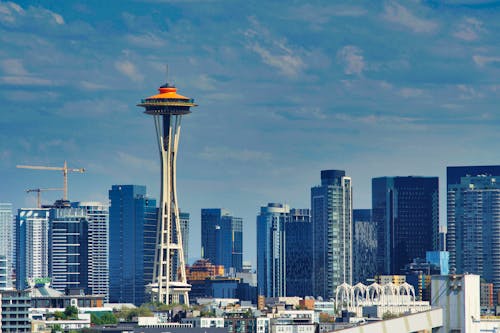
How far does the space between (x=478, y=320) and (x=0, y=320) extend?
129422 mm

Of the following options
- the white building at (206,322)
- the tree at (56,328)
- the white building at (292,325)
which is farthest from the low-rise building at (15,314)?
the white building at (292,325)

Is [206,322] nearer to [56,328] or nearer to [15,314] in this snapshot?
[56,328]

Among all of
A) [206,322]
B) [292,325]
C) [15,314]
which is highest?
[15,314]

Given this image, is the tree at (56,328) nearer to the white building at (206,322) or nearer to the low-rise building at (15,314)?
the low-rise building at (15,314)

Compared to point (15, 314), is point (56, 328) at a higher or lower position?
lower

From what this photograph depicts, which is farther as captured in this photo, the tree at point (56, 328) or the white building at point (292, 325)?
the white building at point (292, 325)

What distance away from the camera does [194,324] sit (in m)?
180

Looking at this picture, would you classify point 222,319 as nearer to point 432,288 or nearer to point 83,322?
point 83,322

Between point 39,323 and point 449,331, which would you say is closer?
point 449,331

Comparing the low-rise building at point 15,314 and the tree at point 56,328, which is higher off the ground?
the low-rise building at point 15,314

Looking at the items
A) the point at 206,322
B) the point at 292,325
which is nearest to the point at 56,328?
the point at 206,322

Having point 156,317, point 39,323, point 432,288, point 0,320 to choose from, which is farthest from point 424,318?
point 156,317

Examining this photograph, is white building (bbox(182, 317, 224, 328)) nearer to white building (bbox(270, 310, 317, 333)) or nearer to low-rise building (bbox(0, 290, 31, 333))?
white building (bbox(270, 310, 317, 333))

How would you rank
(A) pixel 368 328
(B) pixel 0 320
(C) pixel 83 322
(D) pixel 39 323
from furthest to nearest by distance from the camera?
1. (C) pixel 83 322
2. (D) pixel 39 323
3. (B) pixel 0 320
4. (A) pixel 368 328
